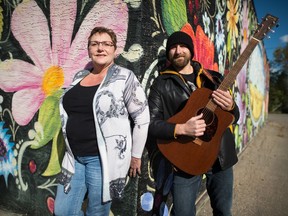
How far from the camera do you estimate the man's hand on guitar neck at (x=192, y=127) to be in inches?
69.4

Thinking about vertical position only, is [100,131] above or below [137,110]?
below

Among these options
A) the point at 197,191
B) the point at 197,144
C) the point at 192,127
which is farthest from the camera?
the point at 197,191

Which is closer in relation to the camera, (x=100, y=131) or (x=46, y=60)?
(x=100, y=131)

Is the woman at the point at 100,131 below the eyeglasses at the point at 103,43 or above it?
below

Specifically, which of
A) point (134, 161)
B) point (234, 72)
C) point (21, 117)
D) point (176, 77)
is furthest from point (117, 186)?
point (21, 117)

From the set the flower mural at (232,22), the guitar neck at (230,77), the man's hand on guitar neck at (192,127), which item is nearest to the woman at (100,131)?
the man's hand on guitar neck at (192,127)

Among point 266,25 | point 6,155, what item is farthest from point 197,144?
point 6,155

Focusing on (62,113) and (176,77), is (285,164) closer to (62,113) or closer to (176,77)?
(176,77)

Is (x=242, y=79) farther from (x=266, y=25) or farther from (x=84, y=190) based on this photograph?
(x=84, y=190)

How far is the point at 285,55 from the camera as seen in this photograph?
32062mm

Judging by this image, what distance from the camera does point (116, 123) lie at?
5.44 ft

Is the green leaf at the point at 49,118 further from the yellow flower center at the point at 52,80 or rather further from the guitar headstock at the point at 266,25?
the guitar headstock at the point at 266,25

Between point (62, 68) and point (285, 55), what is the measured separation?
36009 mm

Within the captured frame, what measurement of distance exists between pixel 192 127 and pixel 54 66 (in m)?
1.59
